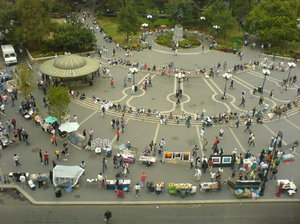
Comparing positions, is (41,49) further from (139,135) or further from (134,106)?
(139,135)

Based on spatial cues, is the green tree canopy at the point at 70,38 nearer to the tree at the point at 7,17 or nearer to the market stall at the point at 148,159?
the tree at the point at 7,17

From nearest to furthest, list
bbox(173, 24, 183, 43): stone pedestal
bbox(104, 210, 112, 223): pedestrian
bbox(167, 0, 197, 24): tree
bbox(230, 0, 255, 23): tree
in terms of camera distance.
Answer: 1. bbox(104, 210, 112, 223): pedestrian
2. bbox(173, 24, 183, 43): stone pedestal
3. bbox(167, 0, 197, 24): tree
4. bbox(230, 0, 255, 23): tree

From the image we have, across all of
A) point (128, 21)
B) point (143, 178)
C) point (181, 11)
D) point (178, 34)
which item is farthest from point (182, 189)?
point (181, 11)

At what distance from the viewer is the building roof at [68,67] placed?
40312 millimetres

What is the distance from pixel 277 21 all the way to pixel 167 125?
31825mm

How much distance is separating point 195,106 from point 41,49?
27560 mm

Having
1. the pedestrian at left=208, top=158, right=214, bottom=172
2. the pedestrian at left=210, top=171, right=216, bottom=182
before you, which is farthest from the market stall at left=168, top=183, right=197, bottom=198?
Result: the pedestrian at left=208, top=158, right=214, bottom=172

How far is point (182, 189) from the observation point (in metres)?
25.1

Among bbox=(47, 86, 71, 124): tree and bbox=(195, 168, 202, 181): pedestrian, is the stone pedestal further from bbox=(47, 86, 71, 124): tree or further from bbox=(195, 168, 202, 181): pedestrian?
bbox=(195, 168, 202, 181): pedestrian

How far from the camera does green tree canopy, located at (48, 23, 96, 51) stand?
5156cm

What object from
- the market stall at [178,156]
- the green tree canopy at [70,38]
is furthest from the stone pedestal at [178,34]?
the market stall at [178,156]

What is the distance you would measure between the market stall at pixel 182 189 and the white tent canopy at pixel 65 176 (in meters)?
7.02

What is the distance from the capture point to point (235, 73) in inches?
1897

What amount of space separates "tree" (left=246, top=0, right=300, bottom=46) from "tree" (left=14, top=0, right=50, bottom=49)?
34.5 m
